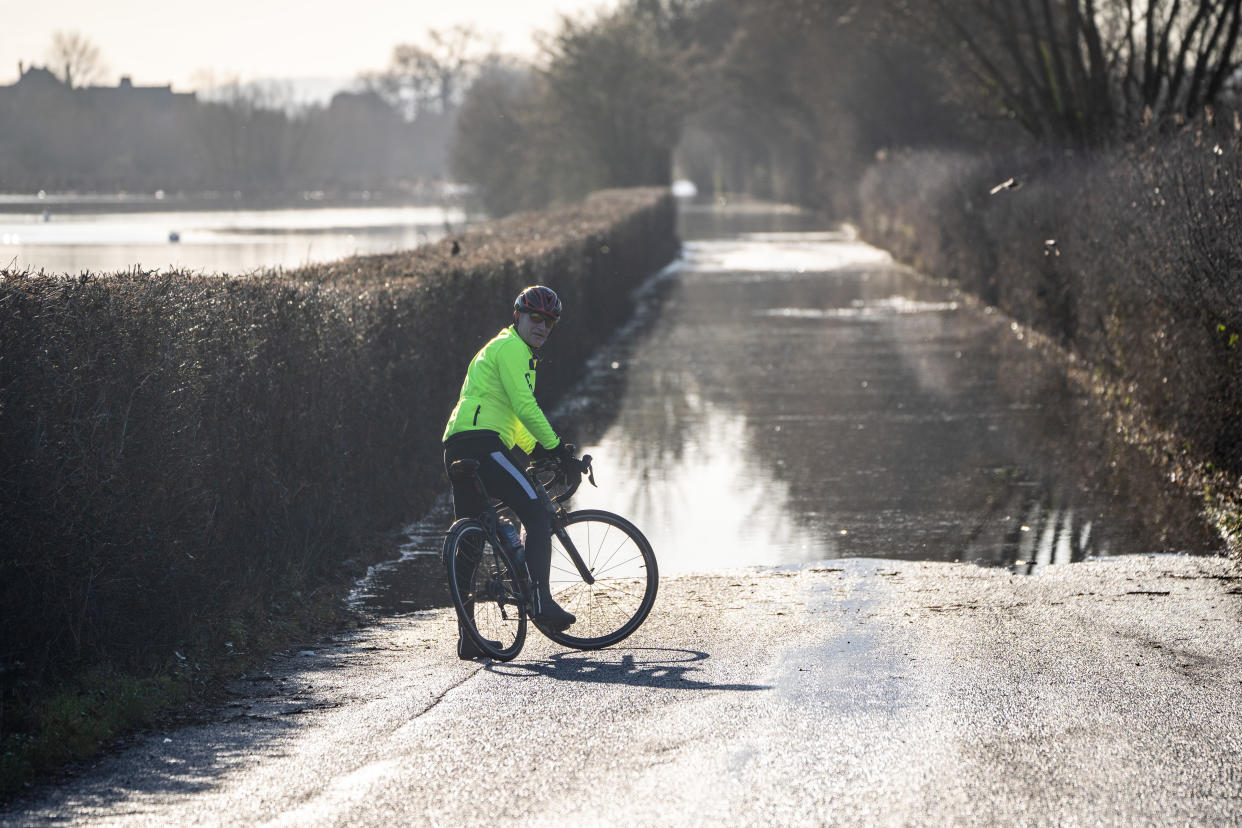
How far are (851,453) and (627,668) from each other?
7.22 m

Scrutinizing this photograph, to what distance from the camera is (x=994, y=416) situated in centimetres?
1625

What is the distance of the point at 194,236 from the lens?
44.4 metres

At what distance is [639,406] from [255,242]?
82.9ft

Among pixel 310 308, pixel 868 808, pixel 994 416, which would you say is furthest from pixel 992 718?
pixel 994 416

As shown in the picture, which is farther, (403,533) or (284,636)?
(403,533)

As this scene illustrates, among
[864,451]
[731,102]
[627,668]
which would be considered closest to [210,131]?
[864,451]

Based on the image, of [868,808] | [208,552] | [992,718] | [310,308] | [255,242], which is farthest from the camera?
[255,242]

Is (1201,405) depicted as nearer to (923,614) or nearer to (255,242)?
(923,614)

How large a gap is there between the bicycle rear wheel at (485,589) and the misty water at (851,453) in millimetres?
1502

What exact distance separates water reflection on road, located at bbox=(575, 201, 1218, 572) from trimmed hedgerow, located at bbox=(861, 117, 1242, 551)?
1.29ft

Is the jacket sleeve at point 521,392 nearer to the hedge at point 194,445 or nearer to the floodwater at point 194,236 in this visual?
the hedge at point 194,445

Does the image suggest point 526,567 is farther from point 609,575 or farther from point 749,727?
point 749,727

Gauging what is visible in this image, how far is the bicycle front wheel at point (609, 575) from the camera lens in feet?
25.9

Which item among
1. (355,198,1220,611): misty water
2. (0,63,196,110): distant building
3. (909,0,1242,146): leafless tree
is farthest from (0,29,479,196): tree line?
(909,0,1242,146): leafless tree
